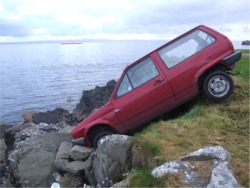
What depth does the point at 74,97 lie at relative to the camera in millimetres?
30078

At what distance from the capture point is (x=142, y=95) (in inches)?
314

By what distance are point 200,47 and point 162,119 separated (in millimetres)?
1913

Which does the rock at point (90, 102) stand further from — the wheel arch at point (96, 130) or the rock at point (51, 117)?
the wheel arch at point (96, 130)

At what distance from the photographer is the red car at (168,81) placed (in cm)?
788

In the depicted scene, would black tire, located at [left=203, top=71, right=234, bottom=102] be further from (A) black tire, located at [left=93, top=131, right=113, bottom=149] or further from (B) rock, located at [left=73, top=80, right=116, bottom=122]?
(B) rock, located at [left=73, top=80, right=116, bottom=122]

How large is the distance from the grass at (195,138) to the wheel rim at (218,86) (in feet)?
0.83

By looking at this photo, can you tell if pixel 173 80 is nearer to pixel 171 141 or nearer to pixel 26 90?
A: pixel 171 141

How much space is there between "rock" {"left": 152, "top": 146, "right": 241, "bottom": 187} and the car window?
3034 mm

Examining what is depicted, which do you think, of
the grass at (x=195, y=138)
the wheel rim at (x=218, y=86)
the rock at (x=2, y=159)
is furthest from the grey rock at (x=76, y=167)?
the rock at (x=2, y=159)

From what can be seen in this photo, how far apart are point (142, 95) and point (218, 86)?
175 cm

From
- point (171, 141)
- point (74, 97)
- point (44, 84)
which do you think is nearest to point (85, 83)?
point (44, 84)

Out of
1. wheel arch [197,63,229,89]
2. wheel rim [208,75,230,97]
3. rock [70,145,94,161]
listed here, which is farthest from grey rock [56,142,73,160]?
wheel rim [208,75,230,97]

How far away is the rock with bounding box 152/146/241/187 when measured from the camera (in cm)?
499

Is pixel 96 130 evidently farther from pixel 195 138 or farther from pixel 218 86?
pixel 218 86
